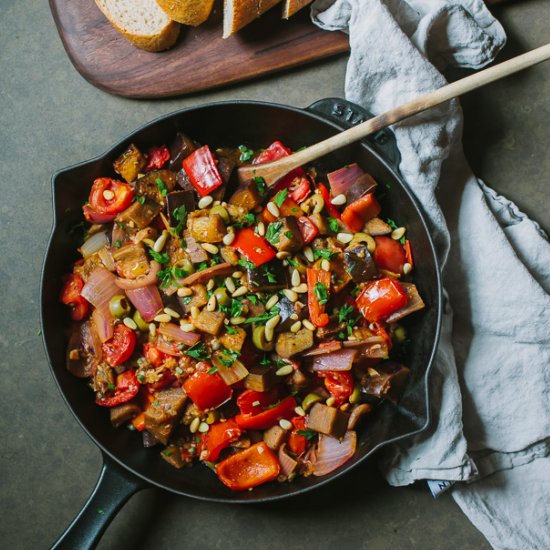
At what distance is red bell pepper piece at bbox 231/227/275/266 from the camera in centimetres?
286

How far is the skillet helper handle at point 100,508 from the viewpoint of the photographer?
2.76m

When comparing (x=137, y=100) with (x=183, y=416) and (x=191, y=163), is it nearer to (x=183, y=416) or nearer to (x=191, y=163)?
(x=191, y=163)

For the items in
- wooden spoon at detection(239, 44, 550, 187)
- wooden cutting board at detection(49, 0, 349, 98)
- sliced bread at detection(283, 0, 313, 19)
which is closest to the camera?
wooden spoon at detection(239, 44, 550, 187)

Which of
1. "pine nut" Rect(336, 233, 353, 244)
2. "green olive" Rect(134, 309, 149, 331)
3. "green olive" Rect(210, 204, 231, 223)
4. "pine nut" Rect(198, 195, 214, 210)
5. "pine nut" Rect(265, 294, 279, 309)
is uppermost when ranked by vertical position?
"pine nut" Rect(198, 195, 214, 210)

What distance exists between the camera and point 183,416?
2.97 metres

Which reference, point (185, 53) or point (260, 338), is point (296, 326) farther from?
point (185, 53)

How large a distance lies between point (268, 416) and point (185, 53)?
2.01 metres

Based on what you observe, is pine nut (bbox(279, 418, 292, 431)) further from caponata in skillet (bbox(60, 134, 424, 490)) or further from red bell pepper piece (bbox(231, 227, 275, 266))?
red bell pepper piece (bbox(231, 227, 275, 266))

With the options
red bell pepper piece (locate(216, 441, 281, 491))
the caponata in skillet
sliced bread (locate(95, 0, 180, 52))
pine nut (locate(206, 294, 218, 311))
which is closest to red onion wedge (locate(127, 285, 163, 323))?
the caponata in skillet

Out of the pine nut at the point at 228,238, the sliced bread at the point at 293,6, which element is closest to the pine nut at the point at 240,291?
the pine nut at the point at 228,238

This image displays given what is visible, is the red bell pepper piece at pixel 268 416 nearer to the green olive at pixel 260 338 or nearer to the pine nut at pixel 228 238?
the green olive at pixel 260 338

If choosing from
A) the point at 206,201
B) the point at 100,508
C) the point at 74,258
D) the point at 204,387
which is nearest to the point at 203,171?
the point at 206,201

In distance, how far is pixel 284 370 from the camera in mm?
2895

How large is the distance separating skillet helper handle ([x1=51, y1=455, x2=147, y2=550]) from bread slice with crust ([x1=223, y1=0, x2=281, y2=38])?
7.45 ft
